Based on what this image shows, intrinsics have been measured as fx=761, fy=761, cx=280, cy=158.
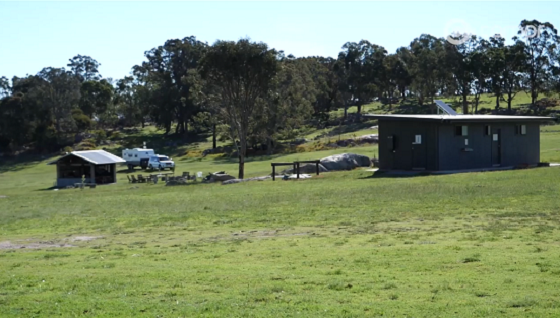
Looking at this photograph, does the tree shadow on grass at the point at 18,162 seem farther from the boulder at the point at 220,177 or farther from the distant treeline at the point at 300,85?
the boulder at the point at 220,177

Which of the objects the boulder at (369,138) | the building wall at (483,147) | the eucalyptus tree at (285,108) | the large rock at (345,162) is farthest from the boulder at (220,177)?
the eucalyptus tree at (285,108)

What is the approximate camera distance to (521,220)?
18.5 meters

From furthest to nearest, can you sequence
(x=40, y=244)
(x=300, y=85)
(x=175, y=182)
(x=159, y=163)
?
1. (x=300, y=85)
2. (x=159, y=163)
3. (x=175, y=182)
4. (x=40, y=244)

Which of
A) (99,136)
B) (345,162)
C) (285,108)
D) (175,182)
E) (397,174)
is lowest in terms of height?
(175,182)

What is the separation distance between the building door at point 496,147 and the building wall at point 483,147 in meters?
0.15

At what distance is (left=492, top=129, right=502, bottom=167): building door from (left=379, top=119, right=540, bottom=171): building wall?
0.17m

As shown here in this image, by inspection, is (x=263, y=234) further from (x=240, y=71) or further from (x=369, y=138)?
(x=369, y=138)

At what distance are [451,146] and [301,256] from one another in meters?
27.6

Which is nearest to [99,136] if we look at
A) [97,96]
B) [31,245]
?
[97,96]

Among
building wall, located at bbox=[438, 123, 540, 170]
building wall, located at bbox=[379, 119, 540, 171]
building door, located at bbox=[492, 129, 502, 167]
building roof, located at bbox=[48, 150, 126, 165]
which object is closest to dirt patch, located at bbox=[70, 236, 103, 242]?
building wall, located at bbox=[379, 119, 540, 171]

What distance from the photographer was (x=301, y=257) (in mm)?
14055

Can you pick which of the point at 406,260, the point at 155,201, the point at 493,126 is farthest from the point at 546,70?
the point at 406,260

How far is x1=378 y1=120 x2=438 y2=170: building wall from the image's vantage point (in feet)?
Answer: 132

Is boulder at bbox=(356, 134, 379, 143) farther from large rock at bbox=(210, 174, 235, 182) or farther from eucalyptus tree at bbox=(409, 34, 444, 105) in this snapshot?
large rock at bbox=(210, 174, 235, 182)
